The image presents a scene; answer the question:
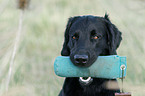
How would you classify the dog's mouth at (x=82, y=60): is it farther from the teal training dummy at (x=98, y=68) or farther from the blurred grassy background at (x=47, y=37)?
the blurred grassy background at (x=47, y=37)

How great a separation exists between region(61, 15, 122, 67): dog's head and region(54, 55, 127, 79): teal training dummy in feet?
0.46

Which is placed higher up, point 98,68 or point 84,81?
point 98,68

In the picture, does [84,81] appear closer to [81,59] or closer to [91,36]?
[81,59]

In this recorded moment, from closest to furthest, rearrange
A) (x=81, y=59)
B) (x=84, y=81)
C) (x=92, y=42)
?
(x=81, y=59) → (x=84, y=81) → (x=92, y=42)

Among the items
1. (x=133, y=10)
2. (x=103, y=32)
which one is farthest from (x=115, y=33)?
(x=133, y=10)

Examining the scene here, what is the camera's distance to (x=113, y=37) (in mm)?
3088

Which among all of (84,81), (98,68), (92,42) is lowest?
Result: (84,81)

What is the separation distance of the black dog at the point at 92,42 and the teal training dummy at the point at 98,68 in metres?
0.21

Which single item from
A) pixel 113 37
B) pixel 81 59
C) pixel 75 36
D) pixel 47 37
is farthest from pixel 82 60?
pixel 47 37

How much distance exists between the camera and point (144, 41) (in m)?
3.11

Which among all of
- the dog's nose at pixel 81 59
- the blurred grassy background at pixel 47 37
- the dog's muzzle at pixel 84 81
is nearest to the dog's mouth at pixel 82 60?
the dog's nose at pixel 81 59

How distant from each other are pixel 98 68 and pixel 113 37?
0.73m

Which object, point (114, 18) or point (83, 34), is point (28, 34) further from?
point (114, 18)

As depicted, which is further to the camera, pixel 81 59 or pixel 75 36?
pixel 75 36
